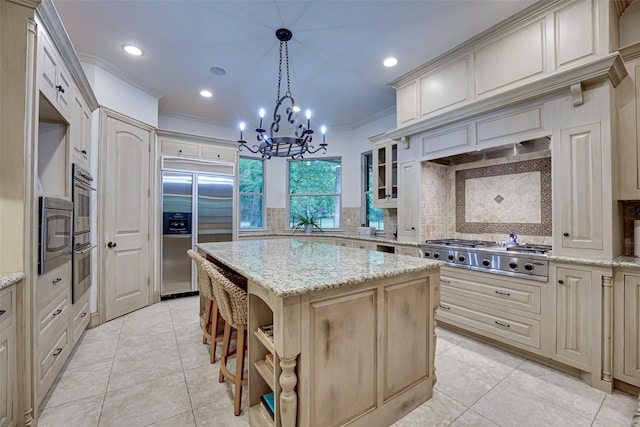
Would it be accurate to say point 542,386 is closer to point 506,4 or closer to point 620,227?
point 620,227

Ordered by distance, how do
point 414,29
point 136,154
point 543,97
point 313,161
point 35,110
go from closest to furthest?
1. point 35,110
2. point 543,97
3. point 414,29
4. point 136,154
5. point 313,161

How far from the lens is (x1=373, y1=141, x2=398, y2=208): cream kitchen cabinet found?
13.4ft

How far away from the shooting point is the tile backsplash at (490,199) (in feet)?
9.17

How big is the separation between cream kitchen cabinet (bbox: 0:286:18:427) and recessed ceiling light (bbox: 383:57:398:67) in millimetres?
3556

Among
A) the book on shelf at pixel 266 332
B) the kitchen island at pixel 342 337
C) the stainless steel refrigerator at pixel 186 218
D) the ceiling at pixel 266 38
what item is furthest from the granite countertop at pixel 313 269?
the stainless steel refrigerator at pixel 186 218

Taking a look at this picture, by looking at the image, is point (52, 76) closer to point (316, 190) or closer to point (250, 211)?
point (250, 211)

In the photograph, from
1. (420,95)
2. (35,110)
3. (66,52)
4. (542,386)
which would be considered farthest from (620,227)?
(66,52)

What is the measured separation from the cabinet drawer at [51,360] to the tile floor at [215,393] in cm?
11

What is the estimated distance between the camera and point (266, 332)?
5.03 ft

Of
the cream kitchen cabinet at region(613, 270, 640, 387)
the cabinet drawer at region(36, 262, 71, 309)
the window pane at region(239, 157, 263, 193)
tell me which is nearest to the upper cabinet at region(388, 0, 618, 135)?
the cream kitchen cabinet at region(613, 270, 640, 387)

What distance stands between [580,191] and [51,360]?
4.01m

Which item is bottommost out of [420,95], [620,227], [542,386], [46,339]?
[542,386]

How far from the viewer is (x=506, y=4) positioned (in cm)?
227

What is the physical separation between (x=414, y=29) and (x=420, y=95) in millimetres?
818
